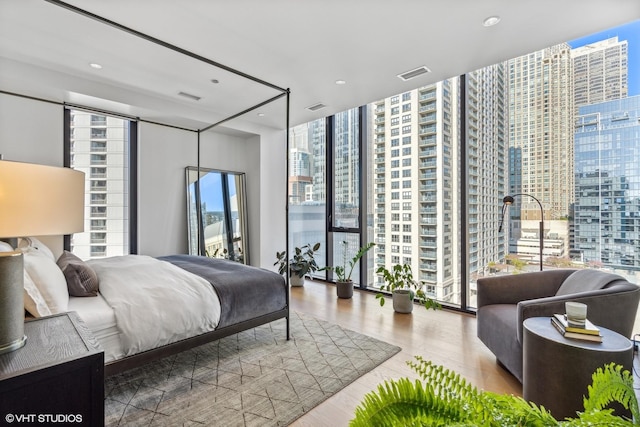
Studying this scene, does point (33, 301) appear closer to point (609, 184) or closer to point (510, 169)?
point (510, 169)

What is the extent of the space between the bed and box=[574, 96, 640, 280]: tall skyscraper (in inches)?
116

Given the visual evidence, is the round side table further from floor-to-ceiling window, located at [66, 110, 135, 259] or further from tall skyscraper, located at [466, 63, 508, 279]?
floor-to-ceiling window, located at [66, 110, 135, 259]

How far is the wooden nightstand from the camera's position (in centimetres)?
99

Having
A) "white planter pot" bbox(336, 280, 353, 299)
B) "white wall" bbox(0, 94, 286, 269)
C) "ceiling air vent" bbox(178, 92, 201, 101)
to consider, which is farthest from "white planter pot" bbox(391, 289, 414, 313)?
"ceiling air vent" bbox(178, 92, 201, 101)

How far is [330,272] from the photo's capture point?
17.4 ft

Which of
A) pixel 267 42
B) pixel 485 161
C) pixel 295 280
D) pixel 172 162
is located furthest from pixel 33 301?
pixel 485 161

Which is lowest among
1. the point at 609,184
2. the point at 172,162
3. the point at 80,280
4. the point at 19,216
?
the point at 80,280

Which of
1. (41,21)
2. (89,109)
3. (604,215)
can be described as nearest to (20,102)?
(89,109)

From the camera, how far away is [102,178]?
13.1ft

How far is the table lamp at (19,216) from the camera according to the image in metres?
1.12

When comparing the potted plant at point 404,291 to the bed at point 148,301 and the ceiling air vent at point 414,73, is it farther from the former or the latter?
the ceiling air vent at point 414,73

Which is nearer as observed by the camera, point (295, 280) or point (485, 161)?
point (485, 161)

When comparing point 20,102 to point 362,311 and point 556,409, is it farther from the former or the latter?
point 556,409

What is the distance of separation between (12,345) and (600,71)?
454 centimetres
